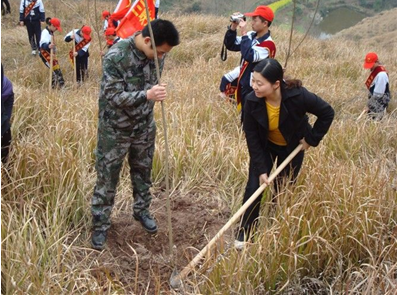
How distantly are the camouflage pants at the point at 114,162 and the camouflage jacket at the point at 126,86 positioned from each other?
0.07 metres

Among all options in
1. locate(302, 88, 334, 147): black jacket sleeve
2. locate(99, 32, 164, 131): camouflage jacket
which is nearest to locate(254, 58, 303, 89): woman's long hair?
locate(302, 88, 334, 147): black jacket sleeve

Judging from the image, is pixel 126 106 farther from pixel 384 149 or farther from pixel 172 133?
pixel 384 149

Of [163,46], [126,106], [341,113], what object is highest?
[163,46]

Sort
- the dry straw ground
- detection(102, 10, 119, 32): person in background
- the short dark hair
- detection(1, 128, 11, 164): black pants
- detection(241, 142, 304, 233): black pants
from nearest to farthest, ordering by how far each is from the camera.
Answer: the dry straw ground, the short dark hair, detection(241, 142, 304, 233): black pants, detection(1, 128, 11, 164): black pants, detection(102, 10, 119, 32): person in background

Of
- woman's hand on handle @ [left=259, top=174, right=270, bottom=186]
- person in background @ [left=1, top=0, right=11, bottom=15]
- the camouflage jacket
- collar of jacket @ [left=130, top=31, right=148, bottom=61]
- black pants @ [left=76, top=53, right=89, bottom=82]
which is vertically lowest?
person in background @ [left=1, top=0, right=11, bottom=15]

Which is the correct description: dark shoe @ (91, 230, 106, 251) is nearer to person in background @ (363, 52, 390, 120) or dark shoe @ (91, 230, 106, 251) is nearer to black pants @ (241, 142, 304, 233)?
black pants @ (241, 142, 304, 233)

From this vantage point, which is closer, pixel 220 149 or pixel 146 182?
pixel 146 182

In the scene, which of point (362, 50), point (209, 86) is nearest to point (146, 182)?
point (209, 86)

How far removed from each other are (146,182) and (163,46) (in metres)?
1.02

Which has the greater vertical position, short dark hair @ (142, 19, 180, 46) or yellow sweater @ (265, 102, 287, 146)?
short dark hair @ (142, 19, 180, 46)

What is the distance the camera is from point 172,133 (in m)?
4.71

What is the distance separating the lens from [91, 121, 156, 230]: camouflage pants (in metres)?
3.05

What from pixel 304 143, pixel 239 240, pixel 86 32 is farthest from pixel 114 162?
pixel 86 32

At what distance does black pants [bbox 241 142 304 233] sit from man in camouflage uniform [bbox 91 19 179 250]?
0.67 meters
